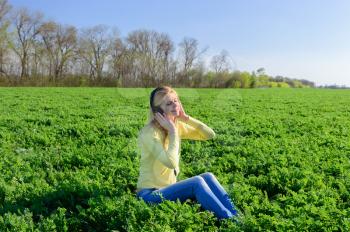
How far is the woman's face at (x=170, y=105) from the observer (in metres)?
5.37

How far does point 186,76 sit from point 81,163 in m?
63.5

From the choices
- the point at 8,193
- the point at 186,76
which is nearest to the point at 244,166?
the point at 8,193

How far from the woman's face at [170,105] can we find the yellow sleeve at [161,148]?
0.29 m

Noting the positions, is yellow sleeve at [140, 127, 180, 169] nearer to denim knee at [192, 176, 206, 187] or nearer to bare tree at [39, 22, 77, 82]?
denim knee at [192, 176, 206, 187]

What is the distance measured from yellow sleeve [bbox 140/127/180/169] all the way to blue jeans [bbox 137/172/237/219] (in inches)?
11.1

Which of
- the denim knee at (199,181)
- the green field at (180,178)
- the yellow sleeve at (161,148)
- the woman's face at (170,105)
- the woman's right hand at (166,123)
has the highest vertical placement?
the woman's face at (170,105)

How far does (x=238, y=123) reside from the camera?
1338 centimetres

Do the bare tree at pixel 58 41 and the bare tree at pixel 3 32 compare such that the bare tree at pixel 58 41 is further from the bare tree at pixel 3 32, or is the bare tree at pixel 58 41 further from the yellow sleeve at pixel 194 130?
the yellow sleeve at pixel 194 130

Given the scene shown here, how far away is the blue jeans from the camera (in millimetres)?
4887

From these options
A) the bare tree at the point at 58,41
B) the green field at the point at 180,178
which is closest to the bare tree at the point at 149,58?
the bare tree at the point at 58,41

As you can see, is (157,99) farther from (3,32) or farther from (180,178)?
(3,32)

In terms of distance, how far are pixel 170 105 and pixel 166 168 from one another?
2.54 ft

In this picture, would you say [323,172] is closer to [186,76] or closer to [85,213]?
[85,213]

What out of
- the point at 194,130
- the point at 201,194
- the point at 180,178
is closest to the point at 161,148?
the point at 201,194
